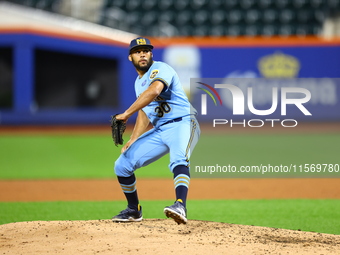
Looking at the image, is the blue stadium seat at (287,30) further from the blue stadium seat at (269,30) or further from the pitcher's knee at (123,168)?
the pitcher's knee at (123,168)

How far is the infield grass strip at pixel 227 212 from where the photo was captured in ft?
19.1

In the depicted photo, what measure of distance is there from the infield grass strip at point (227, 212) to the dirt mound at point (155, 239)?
83 centimetres

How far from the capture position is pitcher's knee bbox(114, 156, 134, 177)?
16.8 ft

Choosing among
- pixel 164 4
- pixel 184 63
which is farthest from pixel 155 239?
pixel 164 4

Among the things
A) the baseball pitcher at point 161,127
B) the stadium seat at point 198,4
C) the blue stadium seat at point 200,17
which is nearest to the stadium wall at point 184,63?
the blue stadium seat at point 200,17

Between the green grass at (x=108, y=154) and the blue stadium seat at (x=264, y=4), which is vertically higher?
the blue stadium seat at (x=264, y=4)

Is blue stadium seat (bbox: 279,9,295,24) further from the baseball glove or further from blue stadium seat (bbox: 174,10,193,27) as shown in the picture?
the baseball glove

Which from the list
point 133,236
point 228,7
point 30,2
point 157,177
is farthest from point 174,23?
point 133,236

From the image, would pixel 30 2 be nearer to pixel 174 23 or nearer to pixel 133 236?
pixel 174 23

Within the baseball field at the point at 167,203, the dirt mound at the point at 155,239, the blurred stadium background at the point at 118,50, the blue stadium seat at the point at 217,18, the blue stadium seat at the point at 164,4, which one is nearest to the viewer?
the dirt mound at the point at 155,239

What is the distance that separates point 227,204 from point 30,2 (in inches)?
631

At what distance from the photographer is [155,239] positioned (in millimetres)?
4414

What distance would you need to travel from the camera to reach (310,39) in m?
19.0

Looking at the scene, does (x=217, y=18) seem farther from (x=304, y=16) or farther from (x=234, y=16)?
(x=304, y=16)
